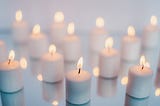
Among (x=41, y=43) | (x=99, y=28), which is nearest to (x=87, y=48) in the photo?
Answer: (x=99, y=28)

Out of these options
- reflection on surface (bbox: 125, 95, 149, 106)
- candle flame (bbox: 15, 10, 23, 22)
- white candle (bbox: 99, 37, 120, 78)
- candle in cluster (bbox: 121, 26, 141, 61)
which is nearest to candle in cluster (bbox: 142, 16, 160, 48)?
candle in cluster (bbox: 121, 26, 141, 61)

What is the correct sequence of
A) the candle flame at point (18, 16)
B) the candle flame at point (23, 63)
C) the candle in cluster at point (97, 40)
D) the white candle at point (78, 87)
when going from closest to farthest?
1. the white candle at point (78, 87)
2. the candle flame at point (23, 63)
3. the candle in cluster at point (97, 40)
4. the candle flame at point (18, 16)

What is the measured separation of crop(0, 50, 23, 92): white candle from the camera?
3.04 ft

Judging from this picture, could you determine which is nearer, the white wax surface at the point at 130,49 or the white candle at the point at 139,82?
the white candle at the point at 139,82

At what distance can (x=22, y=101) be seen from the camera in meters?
0.93

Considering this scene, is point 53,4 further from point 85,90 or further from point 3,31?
point 85,90

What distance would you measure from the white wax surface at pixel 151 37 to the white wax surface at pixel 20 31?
0.52m

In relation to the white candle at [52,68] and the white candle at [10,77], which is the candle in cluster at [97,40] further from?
the white candle at [10,77]

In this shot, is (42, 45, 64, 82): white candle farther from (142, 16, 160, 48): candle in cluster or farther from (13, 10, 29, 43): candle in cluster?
(142, 16, 160, 48): candle in cluster

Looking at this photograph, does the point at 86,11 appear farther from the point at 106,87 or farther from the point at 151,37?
the point at 106,87

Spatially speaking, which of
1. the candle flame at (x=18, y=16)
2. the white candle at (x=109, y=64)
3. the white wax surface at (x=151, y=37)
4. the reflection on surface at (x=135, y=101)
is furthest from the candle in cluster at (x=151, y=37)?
the candle flame at (x=18, y=16)

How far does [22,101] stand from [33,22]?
0.61 metres

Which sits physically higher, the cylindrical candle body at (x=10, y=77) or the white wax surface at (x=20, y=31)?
the white wax surface at (x=20, y=31)

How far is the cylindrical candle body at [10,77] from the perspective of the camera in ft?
3.04
